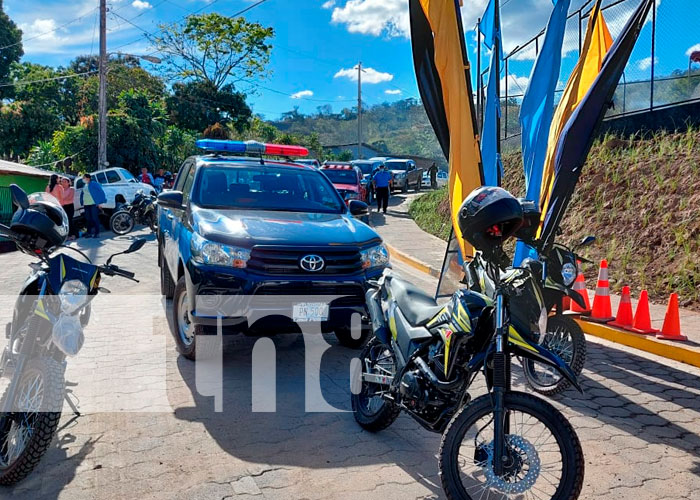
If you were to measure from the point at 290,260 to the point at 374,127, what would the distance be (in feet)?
417

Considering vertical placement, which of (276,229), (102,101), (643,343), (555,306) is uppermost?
(102,101)

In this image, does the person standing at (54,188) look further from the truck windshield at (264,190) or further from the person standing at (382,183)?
the person standing at (382,183)

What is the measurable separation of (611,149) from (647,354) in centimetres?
672

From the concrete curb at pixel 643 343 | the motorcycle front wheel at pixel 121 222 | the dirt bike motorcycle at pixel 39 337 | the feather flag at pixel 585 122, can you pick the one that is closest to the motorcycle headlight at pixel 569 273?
the feather flag at pixel 585 122

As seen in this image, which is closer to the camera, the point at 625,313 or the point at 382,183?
the point at 625,313

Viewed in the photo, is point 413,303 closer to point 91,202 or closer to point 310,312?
point 310,312

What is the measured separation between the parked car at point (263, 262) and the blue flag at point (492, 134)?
2238mm

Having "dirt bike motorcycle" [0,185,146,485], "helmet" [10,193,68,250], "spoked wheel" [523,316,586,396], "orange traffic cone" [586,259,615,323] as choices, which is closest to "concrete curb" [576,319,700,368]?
"orange traffic cone" [586,259,615,323]

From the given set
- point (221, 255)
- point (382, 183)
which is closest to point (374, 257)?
point (221, 255)

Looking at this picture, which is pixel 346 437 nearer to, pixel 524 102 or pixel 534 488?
pixel 534 488

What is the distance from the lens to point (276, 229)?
5.49 metres

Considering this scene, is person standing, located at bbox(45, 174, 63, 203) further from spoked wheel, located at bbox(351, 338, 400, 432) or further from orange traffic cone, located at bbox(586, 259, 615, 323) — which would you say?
orange traffic cone, located at bbox(586, 259, 615, 323)

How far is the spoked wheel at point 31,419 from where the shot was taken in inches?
131

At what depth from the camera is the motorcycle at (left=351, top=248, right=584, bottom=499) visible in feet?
9.79
